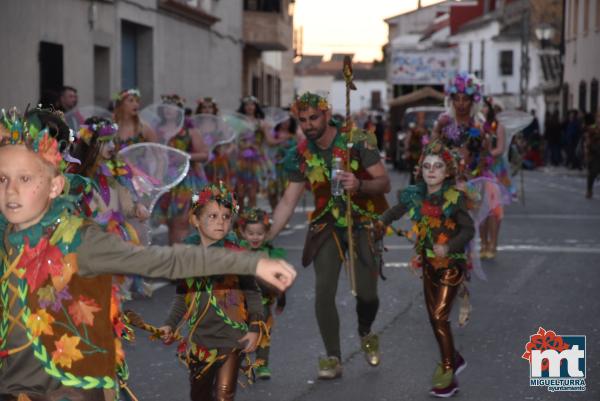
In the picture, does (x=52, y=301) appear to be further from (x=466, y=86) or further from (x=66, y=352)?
(x=466, y=86)

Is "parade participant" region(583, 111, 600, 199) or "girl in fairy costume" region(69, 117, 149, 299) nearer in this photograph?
"girl in fairy costume" region(69, 117, 149, 299)

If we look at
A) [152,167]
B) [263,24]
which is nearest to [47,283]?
[152,167]

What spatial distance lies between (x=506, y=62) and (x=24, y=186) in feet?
256

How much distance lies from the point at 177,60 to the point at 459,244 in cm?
2117

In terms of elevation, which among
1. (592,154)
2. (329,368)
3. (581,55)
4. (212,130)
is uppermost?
(581,55)

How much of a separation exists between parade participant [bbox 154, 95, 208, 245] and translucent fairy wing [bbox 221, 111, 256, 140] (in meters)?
3.73

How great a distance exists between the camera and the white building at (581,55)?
43.8 metres

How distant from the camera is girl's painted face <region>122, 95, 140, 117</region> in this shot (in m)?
11.0

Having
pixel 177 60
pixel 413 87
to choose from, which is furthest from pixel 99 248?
pixel 413 87

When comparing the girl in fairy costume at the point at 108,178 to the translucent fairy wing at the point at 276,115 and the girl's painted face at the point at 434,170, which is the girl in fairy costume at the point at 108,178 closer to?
the girl's painted face at the point at 434,170

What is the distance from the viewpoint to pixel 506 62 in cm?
7962

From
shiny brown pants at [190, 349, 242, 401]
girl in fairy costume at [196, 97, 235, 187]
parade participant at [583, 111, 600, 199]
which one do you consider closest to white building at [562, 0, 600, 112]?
parade participant at [583, 111, 600, 199]

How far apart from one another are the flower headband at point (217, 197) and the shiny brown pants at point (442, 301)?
69.0 inches

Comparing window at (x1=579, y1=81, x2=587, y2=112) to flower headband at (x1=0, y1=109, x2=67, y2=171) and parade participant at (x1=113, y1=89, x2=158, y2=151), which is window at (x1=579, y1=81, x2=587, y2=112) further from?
flower headband at (x1=0, y1=109, x2=67, y2=171)
